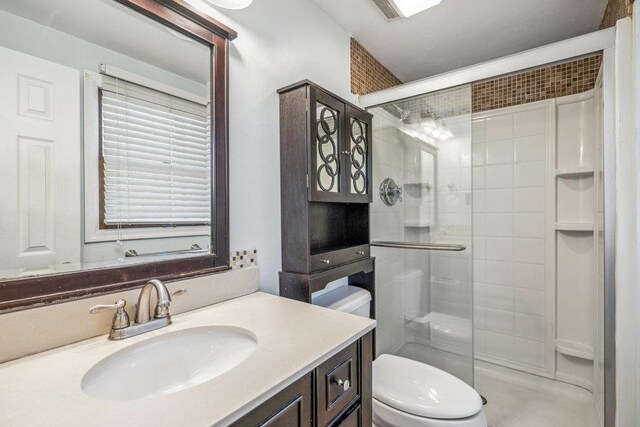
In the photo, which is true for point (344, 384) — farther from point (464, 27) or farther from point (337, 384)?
point (464, 27)

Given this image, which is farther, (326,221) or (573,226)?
(573,226)

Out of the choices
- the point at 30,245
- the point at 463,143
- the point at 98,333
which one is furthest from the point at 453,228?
the point at 30,245

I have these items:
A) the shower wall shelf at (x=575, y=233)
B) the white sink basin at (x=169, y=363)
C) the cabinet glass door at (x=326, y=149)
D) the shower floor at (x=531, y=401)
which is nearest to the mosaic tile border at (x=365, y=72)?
the cabinet glass door at (x=326, y=149)

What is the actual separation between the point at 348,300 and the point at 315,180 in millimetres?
627

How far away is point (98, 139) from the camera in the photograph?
89 cm

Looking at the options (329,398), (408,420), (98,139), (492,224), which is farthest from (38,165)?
(492,224)

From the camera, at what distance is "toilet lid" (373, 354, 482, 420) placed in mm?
1172

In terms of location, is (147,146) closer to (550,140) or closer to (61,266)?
(61,266)

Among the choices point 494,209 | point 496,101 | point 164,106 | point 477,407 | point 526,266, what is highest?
point 496,101

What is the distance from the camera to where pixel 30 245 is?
2.53 feet

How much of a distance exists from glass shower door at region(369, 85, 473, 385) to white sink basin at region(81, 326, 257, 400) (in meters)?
1.25

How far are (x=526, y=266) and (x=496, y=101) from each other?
124 cm

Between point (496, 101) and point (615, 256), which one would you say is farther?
point (496, 101)

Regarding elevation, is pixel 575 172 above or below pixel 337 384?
above
